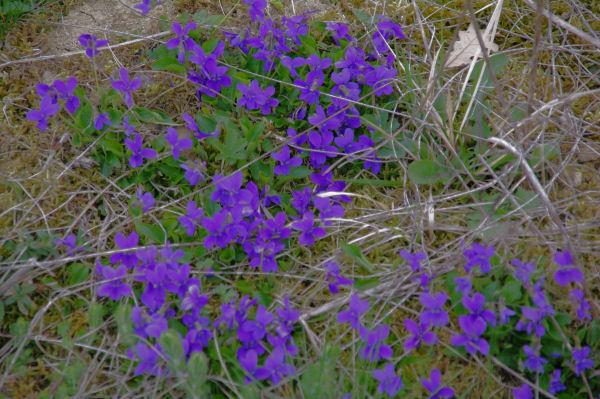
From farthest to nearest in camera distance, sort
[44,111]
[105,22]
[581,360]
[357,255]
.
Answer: [105,22] → [44,111] → [357,255] → [581,360]

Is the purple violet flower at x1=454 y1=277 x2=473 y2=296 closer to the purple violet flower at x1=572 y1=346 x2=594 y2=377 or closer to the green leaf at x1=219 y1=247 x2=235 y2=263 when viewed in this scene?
the purple violet flower at x1=572 y1=346 x2=594 y2=377

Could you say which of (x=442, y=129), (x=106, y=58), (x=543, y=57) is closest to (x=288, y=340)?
(x=442, y=129)

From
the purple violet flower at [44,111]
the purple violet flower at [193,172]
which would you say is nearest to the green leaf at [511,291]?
the purple violet flower at [193,172]

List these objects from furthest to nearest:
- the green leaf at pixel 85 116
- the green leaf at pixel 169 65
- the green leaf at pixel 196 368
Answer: the green leaf at pixel 169 65
the green leaf at pixel 85 116
the green leaf at pixel 196 368

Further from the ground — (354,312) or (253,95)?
(253,95)

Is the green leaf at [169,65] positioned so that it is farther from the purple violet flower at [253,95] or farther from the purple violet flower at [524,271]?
the purple violet flower at [524,271]

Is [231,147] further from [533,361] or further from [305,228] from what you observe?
[533,361]

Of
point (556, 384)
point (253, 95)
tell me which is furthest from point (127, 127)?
point (556, 384)
